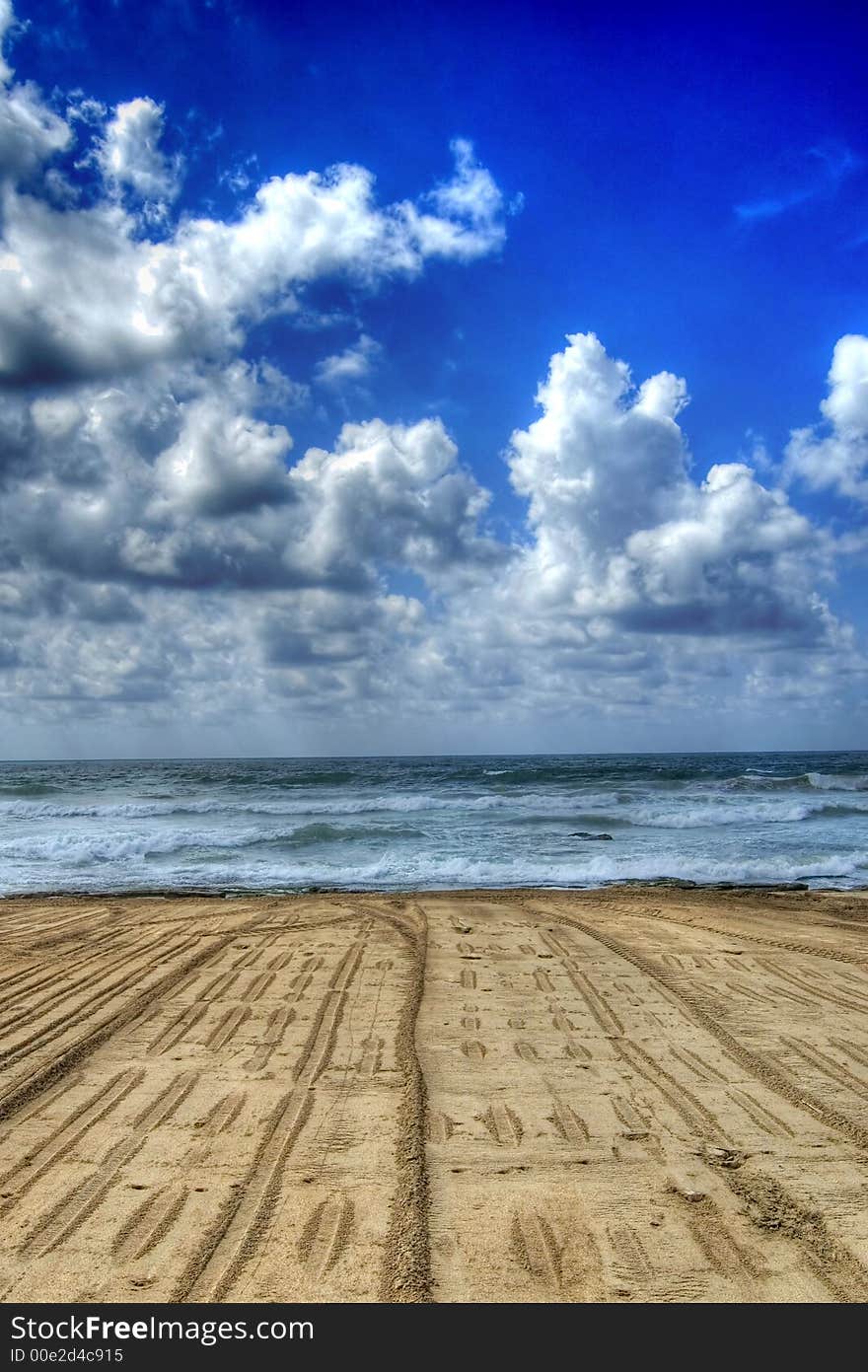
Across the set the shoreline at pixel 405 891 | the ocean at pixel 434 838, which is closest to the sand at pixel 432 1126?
the shoreline at pixel 405 891

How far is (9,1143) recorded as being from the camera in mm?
4480

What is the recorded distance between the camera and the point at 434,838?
22.3 metres

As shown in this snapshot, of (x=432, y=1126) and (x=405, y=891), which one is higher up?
(x=432, y=1126)

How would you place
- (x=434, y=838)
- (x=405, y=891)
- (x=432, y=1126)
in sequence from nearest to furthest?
(x=432, y=1126), (x=405, y=891), (x=434, y=838)

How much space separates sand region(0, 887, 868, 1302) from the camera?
3381 millimetres

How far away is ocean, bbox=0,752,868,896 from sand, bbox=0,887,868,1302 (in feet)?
25.8

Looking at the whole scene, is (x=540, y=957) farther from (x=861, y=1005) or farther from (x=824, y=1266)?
(x=824, y=1266)

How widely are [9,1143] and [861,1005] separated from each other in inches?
281

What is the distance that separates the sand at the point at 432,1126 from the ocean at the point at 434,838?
7.87 metres

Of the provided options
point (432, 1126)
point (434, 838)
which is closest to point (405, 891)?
point (434, 838)

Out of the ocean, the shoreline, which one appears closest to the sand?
the shoreline

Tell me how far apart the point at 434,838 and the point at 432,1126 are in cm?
1773

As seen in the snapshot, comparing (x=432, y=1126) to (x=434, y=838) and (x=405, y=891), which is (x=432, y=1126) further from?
(x=434, y=838)
